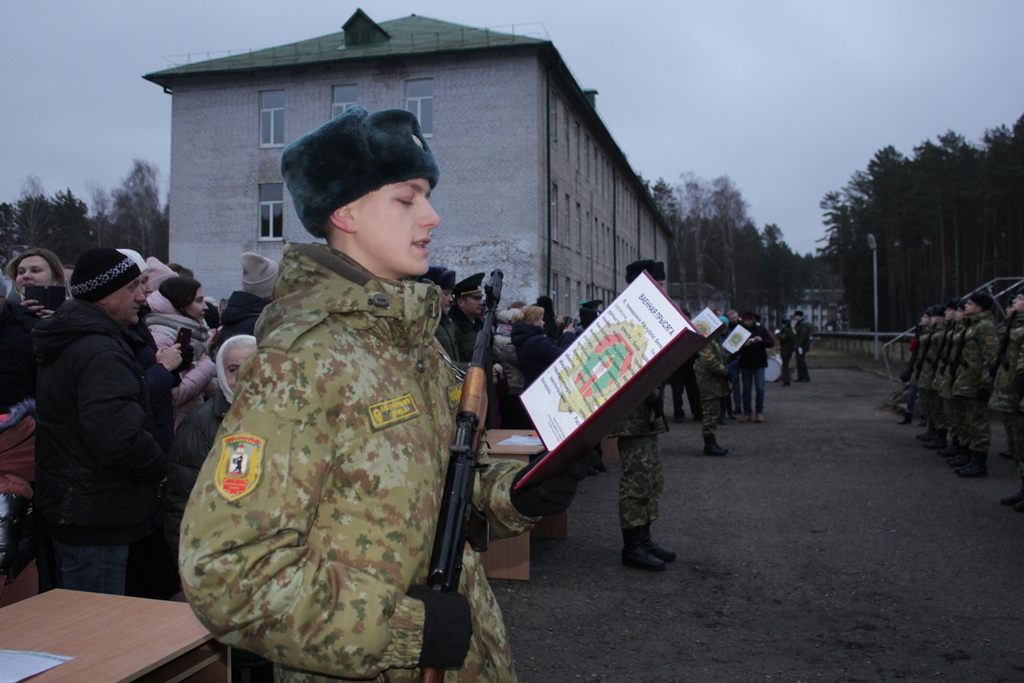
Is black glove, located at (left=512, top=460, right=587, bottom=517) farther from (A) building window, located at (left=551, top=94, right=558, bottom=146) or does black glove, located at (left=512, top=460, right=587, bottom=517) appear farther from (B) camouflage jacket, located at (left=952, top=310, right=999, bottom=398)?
(A) building window, located at (left=551, top=94, right=558, bottom=146)

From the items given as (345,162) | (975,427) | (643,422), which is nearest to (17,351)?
(345,162)

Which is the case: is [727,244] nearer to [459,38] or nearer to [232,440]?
[459,38]

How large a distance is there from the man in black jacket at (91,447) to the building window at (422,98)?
23.2 meters

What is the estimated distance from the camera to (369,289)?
1.54 meters

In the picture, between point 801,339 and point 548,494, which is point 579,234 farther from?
point 548,494

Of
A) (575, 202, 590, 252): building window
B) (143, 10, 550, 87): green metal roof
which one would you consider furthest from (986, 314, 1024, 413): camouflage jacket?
(575, 202, 590, 252): building window

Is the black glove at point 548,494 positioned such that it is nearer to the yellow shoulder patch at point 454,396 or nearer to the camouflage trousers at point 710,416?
the yellow shoulder patch at point 454,396

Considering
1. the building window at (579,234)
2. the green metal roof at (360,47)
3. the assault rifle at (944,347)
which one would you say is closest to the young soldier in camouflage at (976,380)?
the assault rifle at (944,347)

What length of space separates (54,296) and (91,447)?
1635 mm

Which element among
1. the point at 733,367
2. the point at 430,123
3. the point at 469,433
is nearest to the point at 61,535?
the point at 469,433

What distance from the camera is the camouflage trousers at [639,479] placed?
229 inches

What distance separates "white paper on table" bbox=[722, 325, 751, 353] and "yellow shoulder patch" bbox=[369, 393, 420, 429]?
528 inches

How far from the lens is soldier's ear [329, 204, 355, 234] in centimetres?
168

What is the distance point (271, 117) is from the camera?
26.8 metres
